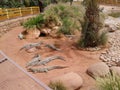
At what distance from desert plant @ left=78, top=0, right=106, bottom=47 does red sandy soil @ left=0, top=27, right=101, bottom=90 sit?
625 millimetres

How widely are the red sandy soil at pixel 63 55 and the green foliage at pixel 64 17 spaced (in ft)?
3.76

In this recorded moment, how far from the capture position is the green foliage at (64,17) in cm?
1427

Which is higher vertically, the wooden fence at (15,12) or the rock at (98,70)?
the wooden fence at (15,12)

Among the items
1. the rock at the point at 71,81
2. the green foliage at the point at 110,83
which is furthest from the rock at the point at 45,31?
the green foliage at the point at 110,83

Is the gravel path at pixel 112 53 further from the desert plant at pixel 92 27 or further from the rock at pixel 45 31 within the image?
Result: the rock at pixel 45 31

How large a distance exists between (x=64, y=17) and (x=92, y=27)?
404 cm

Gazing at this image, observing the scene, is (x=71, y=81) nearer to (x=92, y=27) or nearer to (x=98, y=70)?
(x=98, y=70)

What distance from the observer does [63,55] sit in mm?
10891

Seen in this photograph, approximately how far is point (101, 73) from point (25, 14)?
40.9 ft

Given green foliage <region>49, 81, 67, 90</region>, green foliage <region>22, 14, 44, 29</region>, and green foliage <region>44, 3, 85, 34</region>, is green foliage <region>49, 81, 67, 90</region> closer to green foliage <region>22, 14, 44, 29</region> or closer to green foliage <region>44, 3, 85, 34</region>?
green foliage <region>44, 3, 85, 34</region>

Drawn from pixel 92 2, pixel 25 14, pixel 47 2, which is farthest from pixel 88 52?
pixel 47 2

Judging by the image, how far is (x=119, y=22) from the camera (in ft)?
49.5

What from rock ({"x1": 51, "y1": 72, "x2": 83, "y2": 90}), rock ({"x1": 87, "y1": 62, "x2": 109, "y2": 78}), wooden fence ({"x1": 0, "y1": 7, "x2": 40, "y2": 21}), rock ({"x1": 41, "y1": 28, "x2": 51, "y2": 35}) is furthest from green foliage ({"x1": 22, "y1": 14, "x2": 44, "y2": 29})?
rock ({"x1": 51, "y1": 72, "x2": 83, "y2": 90})

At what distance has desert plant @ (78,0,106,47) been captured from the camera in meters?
11.3
